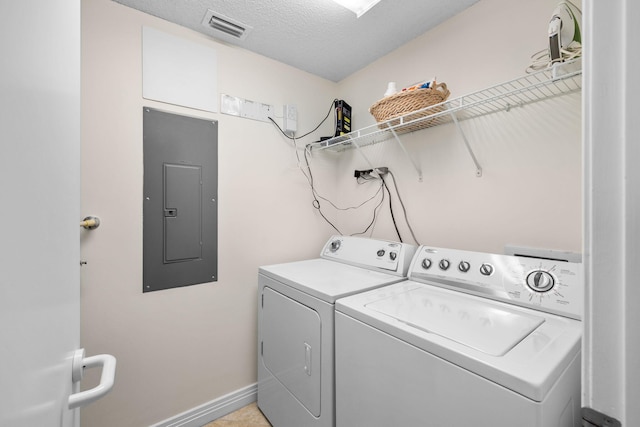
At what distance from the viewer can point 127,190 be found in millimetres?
1537

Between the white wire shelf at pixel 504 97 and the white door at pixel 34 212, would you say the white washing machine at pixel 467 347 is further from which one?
the white door at pixel 34 212

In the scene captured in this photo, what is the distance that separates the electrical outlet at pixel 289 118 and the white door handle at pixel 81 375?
1781mm

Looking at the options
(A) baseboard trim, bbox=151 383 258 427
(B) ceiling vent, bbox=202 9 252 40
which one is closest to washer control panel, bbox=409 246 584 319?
(A) baseboard trim, bbox=151 383 258 427

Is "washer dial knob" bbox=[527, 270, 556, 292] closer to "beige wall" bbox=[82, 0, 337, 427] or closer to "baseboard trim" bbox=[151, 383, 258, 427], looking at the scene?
"beige wall" bbox=[82, 0, 337, 427]

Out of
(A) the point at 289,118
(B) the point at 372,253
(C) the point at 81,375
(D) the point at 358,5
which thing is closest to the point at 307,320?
(B) the point at 372,253

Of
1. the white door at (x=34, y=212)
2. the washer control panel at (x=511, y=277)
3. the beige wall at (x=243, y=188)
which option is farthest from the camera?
the beige wall at (x=243, y=188)

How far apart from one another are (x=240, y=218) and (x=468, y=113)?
162 centimetres

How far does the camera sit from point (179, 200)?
1.69 metres

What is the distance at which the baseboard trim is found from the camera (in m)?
1.66

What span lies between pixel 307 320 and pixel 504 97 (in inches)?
60.4

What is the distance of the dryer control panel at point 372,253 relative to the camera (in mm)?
1611

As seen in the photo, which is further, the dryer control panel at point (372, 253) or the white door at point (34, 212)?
the dryer control panel at point (372, 253)

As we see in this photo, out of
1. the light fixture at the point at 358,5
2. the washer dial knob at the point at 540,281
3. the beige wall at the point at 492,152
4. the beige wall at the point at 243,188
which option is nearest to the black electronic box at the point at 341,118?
the beige wall at the point at 243,188

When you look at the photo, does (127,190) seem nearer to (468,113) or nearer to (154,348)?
(154,348)
